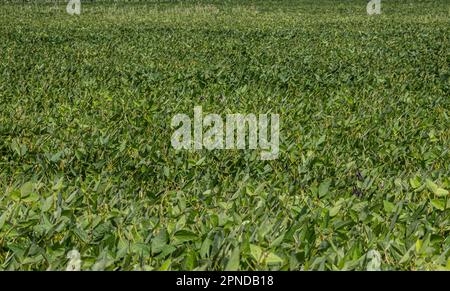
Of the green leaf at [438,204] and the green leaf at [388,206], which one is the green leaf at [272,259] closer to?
the green leaf at [388,206]

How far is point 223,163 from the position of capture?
466 centimetres

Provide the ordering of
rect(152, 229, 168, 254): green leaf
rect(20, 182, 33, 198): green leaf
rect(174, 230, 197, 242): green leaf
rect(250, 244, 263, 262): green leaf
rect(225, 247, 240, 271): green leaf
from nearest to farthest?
1. rect(225, 247, 240, 271): green leaf
2. rect(250, 244, 263, 262): green leaf
3. rect(152, 229, 168, 254): green leaf
4. rect(174, 230, 197, 242): green leaf
5. rect(20, 182, 33, 198): green leaf

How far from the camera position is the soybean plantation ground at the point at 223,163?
223 centimetres

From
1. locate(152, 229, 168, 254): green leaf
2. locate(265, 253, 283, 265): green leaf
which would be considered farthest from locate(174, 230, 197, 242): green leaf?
locate(265, 253, 283, 265): green leaf

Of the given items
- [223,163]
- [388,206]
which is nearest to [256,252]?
[388,206]

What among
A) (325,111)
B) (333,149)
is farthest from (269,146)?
(325,111)

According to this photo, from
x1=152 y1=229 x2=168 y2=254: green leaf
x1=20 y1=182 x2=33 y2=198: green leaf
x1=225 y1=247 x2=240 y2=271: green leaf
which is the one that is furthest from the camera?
x1=20 y1=182 x2=33 y2=198: green leaf

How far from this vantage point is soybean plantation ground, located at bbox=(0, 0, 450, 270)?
223 cm

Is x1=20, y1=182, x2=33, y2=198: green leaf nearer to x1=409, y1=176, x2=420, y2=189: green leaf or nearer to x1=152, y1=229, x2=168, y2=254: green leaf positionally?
x1=152, y1=229, x2=168, y2=254: green leaf

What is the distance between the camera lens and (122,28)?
21.9m

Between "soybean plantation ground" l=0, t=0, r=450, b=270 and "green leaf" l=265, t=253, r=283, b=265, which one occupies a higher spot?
"green leaf" l=265, t=253, r=283, b=265

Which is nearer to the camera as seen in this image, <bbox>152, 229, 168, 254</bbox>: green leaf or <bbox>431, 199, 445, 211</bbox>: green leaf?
<bbox>152, 229, 168, 254</bbox>: green leaf

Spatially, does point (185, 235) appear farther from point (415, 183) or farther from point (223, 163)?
point (223, 163)
